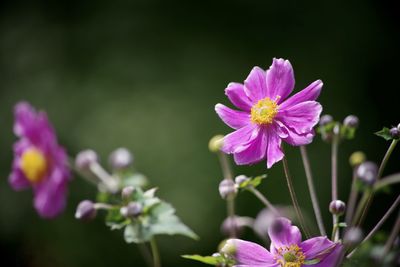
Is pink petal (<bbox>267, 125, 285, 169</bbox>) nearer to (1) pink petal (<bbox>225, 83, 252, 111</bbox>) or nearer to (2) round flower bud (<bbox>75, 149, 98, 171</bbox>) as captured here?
(1) pink petal (<bbox>225, 83, 252, 111</bbox>)

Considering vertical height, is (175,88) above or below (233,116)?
above

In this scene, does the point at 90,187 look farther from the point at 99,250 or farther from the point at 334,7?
the point at 334,7

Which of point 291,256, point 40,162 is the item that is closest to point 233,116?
point 291,256

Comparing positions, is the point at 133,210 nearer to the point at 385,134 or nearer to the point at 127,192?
the point at 127,192

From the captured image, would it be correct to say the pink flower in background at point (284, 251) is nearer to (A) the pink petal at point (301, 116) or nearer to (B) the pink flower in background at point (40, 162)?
(A) the pink petal at point (301, 116)

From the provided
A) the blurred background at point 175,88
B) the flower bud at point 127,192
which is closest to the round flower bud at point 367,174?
the flower bud at point 127,192

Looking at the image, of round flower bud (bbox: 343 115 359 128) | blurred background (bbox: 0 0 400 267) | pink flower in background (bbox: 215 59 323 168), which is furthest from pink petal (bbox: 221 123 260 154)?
blurred background (bbox: 0 0 400 267)

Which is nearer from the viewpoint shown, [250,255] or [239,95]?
[250,255]
